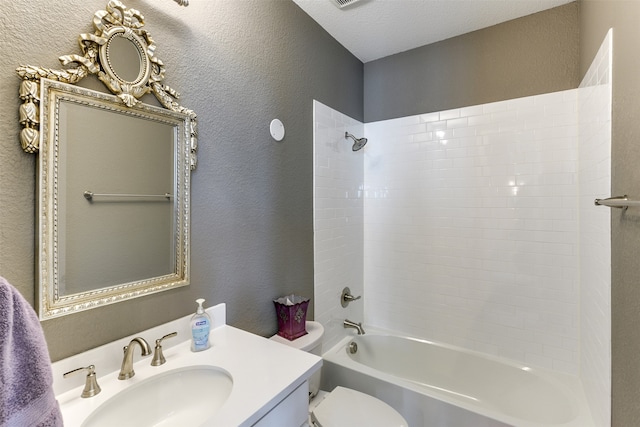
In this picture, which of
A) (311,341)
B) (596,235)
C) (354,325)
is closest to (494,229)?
(596,235)

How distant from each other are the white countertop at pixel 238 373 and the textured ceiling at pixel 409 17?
1.93 meters

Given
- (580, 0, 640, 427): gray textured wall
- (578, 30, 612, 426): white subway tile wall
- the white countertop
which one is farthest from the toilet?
(578, 30, 612, 426): white subway tile wall

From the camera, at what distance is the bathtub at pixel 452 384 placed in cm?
156

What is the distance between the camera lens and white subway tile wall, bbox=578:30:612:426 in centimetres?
129

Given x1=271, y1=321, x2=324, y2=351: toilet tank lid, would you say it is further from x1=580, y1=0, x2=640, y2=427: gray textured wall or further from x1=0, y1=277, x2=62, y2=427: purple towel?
x1=580, y1=0, x2=640, y2=427: gray textured wall

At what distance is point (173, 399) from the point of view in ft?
3.33

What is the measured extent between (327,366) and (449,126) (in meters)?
1.90

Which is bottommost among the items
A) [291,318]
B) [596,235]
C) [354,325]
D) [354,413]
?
[354,413]

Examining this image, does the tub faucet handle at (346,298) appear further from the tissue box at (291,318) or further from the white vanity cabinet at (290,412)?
the white vanity cabinet at (290,412)

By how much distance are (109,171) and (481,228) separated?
215cm

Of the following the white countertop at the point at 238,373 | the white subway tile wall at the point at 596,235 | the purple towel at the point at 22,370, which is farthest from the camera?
the white subway tile wall at the point at 596,235

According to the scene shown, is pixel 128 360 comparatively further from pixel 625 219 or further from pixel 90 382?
pixel 625 219

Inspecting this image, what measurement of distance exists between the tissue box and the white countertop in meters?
0.34

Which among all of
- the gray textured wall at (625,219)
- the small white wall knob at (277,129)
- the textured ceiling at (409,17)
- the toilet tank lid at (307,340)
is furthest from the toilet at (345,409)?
the textured ceiling at (409,17)
